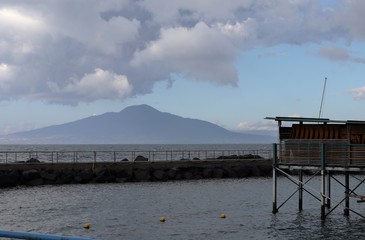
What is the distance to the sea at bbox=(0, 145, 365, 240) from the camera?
92.7ft

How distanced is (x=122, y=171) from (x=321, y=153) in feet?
Result: 111

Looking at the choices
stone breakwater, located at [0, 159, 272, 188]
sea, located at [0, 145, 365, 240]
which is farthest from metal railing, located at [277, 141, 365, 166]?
stone breakwater, located at [0, 159, 272, 188]

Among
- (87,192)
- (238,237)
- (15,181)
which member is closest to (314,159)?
(238,237)

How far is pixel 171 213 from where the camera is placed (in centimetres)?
3559

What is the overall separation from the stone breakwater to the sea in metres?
2.28

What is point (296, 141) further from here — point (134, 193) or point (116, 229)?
point (134, 193)

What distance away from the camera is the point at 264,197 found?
4494 cm

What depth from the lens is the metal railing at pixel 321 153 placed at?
91.7 ft

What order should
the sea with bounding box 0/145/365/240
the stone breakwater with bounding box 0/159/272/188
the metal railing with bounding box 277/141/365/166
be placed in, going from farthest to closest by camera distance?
the stone breakwater with bounding box 0/159/272/188, the sea with bounding box 0/145/365/240, the metal railing with bounding box 277/141/365/166

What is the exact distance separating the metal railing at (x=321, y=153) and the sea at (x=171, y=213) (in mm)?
2980

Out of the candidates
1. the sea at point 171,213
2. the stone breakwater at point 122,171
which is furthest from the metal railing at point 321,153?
the stone breakwater at point 122,171

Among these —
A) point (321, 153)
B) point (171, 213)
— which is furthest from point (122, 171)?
point (321, 153)

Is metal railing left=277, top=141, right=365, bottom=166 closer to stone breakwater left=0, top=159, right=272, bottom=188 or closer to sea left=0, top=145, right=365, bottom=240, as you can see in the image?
sea left=0, top=145, right=365, bottom=240

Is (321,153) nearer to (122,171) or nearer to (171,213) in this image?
(171,213)
